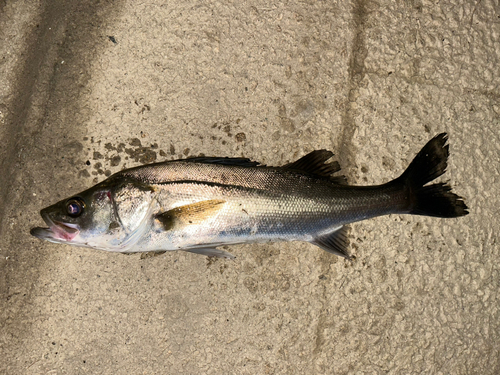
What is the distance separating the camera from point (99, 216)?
2.41 m

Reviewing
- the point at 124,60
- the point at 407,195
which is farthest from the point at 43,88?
the point at 407,195

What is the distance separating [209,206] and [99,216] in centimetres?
74

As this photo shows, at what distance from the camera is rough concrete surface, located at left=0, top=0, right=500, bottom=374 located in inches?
113

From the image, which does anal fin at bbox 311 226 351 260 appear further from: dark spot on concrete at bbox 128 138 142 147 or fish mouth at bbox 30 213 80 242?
fish mouth at bbox 30 213 80 242

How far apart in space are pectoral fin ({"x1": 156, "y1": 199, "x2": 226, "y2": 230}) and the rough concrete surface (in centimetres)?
59

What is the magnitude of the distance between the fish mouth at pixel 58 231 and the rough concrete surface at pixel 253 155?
48 cm

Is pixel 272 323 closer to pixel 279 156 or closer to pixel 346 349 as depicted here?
pixel 346 349

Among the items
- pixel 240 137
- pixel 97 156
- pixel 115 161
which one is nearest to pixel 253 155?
pixel 240 137

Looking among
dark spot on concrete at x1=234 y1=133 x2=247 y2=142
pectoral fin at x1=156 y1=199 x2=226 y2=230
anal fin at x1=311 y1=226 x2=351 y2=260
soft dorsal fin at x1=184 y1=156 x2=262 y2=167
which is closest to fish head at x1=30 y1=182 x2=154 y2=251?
pectoral fin at x1=156 y1=199 x2=226 y2=230

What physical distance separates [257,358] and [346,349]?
75 centimetres

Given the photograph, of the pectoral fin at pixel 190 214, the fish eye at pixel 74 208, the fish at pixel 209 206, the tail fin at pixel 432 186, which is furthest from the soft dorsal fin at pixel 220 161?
the tail fin at pixel 432 186

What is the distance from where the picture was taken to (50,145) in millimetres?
2879

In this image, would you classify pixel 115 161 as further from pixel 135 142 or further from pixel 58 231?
pixel 58 231

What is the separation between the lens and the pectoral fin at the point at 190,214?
2.43 meters
